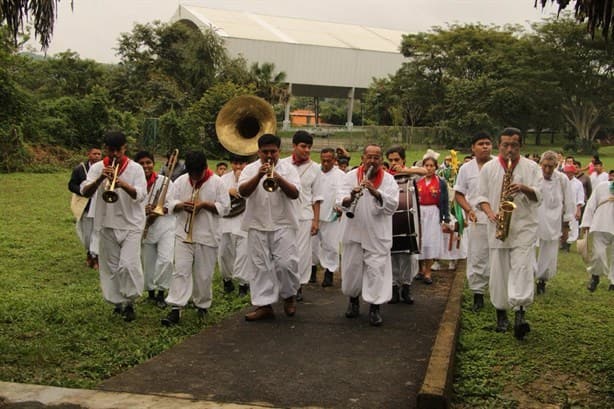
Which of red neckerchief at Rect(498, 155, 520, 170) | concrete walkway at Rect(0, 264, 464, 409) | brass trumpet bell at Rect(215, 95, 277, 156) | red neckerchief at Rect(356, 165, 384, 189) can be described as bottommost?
concrete walkway at Rect(0, 264, 464, 409)

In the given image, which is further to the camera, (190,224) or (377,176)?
(377,176)

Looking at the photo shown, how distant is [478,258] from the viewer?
27.7ft

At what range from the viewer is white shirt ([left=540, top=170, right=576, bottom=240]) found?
9773mm

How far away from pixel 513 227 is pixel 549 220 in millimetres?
2836

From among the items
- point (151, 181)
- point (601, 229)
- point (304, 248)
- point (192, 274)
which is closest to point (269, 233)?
point (192, 274)

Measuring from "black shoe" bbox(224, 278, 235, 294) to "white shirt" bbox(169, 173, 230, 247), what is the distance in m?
1.94

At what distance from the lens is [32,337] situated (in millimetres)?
6895

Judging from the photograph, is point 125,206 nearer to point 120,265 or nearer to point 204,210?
point 120,265

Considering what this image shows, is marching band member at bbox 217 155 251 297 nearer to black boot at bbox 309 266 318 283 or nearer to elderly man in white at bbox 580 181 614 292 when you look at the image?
black boot at bbox 309 266 318 283

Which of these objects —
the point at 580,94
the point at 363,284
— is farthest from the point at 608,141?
the point at 363,284

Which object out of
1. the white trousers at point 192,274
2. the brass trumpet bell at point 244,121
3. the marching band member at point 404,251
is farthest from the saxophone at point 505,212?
the brass trumpet bell at point 244,121

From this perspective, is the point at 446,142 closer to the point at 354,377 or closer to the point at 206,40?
the point at 206,40

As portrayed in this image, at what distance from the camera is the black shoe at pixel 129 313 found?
25.3ft

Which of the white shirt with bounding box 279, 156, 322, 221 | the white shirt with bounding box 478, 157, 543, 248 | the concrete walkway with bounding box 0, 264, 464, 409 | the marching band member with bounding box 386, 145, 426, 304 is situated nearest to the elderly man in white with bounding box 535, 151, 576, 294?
the marching band member with bounding box 386, 145, 426, 304
